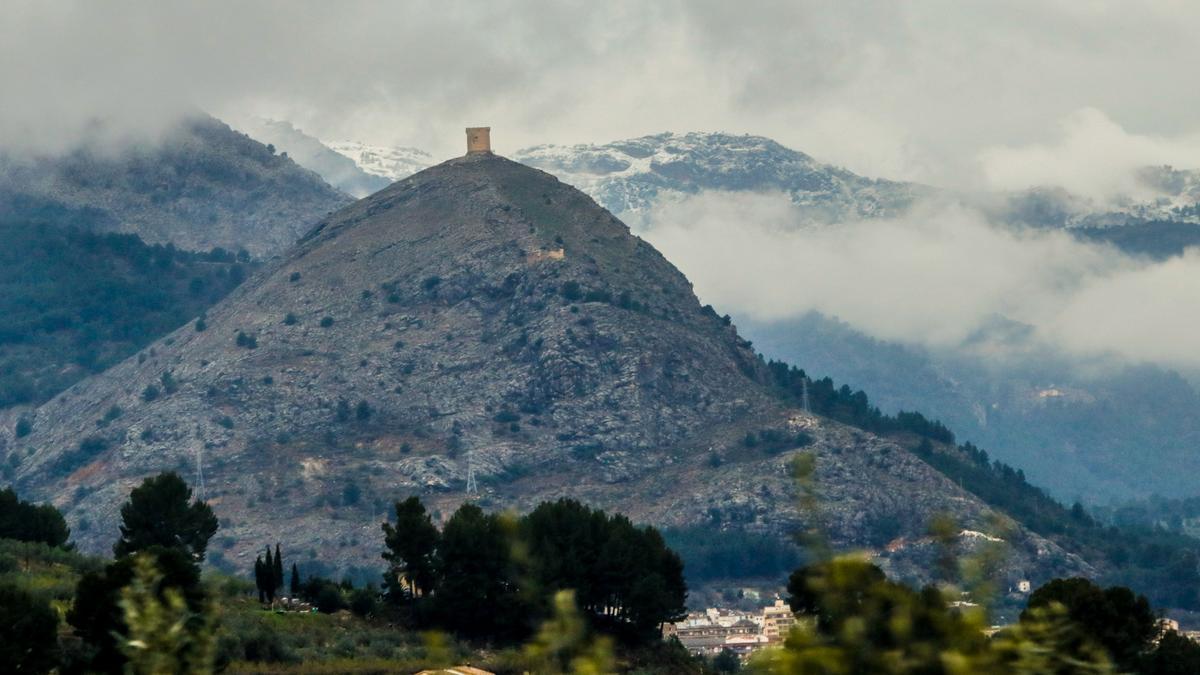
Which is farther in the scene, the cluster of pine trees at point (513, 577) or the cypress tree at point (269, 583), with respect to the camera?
the cypress tree at point (269, 583)

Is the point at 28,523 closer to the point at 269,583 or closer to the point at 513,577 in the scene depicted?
the point at 269,583

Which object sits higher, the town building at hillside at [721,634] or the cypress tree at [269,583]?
the cypress tree at [269,583]

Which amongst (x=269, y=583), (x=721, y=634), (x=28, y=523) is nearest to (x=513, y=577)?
(x=269, y=583)

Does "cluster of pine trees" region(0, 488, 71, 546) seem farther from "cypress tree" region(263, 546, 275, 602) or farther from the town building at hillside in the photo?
the town building at hillside

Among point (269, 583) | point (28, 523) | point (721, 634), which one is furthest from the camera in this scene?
point (721, 634)

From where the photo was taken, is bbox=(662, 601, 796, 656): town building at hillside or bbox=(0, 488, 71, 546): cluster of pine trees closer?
bbox=(0, 488, 71, 546): cluster of pine trees

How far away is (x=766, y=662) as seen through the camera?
26.6 metres

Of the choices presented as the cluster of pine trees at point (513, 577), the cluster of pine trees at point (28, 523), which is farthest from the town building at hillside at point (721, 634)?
the cluster of pine trees at point (28, 523)

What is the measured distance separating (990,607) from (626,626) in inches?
3286

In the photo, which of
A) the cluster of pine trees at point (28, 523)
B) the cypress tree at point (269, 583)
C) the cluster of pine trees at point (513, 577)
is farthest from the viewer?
the cluster of pine trees at point (28, 523)

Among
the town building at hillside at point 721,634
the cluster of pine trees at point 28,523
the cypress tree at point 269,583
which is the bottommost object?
the town building at hillside at point 721,634

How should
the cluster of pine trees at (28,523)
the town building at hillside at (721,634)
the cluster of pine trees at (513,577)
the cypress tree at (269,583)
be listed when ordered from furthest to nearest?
1. the town building at hillside at (721,634)
2. the cluster of pine trees at (28,523)
3. the cypress tree at (269,583)
4. the cluster of pine trees at (513,577)

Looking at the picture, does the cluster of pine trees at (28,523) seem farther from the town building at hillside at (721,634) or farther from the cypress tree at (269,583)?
the town building at hillside at (721,634)

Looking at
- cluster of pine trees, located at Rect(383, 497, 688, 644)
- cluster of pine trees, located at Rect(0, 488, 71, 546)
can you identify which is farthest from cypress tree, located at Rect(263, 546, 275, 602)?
cluster of pine trees, located at Rect(0, 488, 71, 546)
